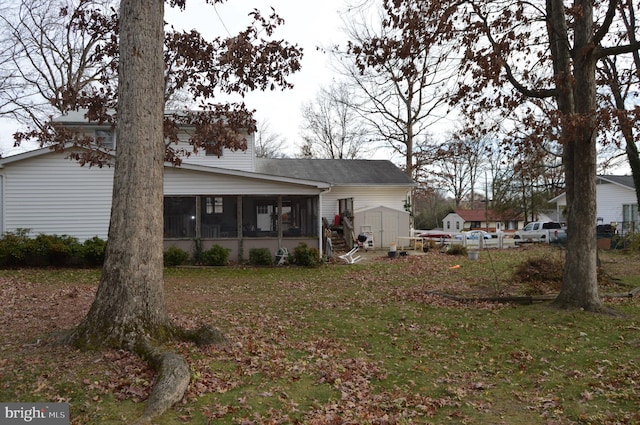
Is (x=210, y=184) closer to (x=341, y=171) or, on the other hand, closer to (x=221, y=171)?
(x=221, y=171)

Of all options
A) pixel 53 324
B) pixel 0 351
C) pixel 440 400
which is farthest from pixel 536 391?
pixel 53 324

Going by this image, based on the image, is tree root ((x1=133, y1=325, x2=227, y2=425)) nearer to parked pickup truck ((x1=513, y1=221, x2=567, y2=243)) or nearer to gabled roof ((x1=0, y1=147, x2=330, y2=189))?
gabled roof ((x1=0, y1=147, x2=330, y2=189))

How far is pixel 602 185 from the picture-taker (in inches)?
1257

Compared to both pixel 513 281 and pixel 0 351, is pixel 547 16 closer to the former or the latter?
pixel 513 281

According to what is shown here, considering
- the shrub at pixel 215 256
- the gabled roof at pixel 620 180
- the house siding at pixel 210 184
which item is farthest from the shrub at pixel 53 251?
the gabled roof at pixel 620 180

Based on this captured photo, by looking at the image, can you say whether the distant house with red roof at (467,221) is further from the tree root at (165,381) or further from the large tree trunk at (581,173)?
the tree root at (165,381)

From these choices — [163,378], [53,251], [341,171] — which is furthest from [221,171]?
[163,378]

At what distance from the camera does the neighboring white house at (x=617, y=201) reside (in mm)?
30094

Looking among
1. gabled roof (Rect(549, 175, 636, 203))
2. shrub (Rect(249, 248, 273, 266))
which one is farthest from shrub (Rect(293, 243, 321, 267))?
gabled roof (Rect(549, 175, 636, 203))

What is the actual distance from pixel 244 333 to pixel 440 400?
11.2 feet

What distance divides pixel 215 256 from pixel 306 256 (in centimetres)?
332

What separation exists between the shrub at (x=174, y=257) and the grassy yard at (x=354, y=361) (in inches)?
198

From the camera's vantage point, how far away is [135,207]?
20.3 ft

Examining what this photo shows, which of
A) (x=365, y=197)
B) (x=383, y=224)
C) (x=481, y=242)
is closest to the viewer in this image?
(x=383, y=224)
